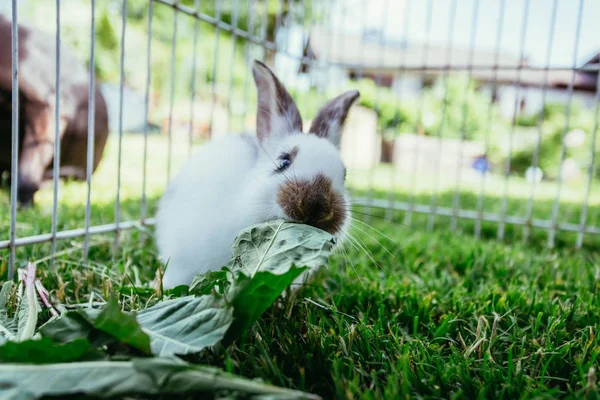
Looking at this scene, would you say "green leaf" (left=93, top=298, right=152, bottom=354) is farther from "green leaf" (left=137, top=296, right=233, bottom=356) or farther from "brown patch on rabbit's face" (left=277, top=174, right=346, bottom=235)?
"brown patch on rabbit's face" (left=277, top=174, right=346, bottom=235)

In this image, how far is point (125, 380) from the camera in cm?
94

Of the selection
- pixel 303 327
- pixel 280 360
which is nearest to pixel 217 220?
pixel 303 327

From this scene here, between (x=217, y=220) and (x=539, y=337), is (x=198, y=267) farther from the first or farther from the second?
(x=539, y=337)

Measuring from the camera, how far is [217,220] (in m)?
1.79

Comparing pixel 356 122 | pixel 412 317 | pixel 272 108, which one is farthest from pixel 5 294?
pixel 356 122

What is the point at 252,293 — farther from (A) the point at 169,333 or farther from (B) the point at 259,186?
(B) the point at 259,186

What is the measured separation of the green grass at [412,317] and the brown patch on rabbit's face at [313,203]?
18cm

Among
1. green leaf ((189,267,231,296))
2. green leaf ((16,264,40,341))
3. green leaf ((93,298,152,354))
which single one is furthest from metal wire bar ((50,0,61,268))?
green leaf ((93,298,152,354))

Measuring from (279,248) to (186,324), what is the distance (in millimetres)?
341

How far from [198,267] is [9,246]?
70 centimetres

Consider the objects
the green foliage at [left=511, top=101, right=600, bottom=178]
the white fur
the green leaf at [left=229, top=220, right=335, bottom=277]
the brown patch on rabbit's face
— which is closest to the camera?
the green leaf at [left=229, top=220, right=335, bottom=277]

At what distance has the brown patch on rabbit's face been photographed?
1547 mm

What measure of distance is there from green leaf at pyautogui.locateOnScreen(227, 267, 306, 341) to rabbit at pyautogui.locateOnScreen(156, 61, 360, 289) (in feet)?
1.17

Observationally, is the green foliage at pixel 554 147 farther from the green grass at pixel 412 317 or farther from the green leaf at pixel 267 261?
the green leaf at pixel 267 261
